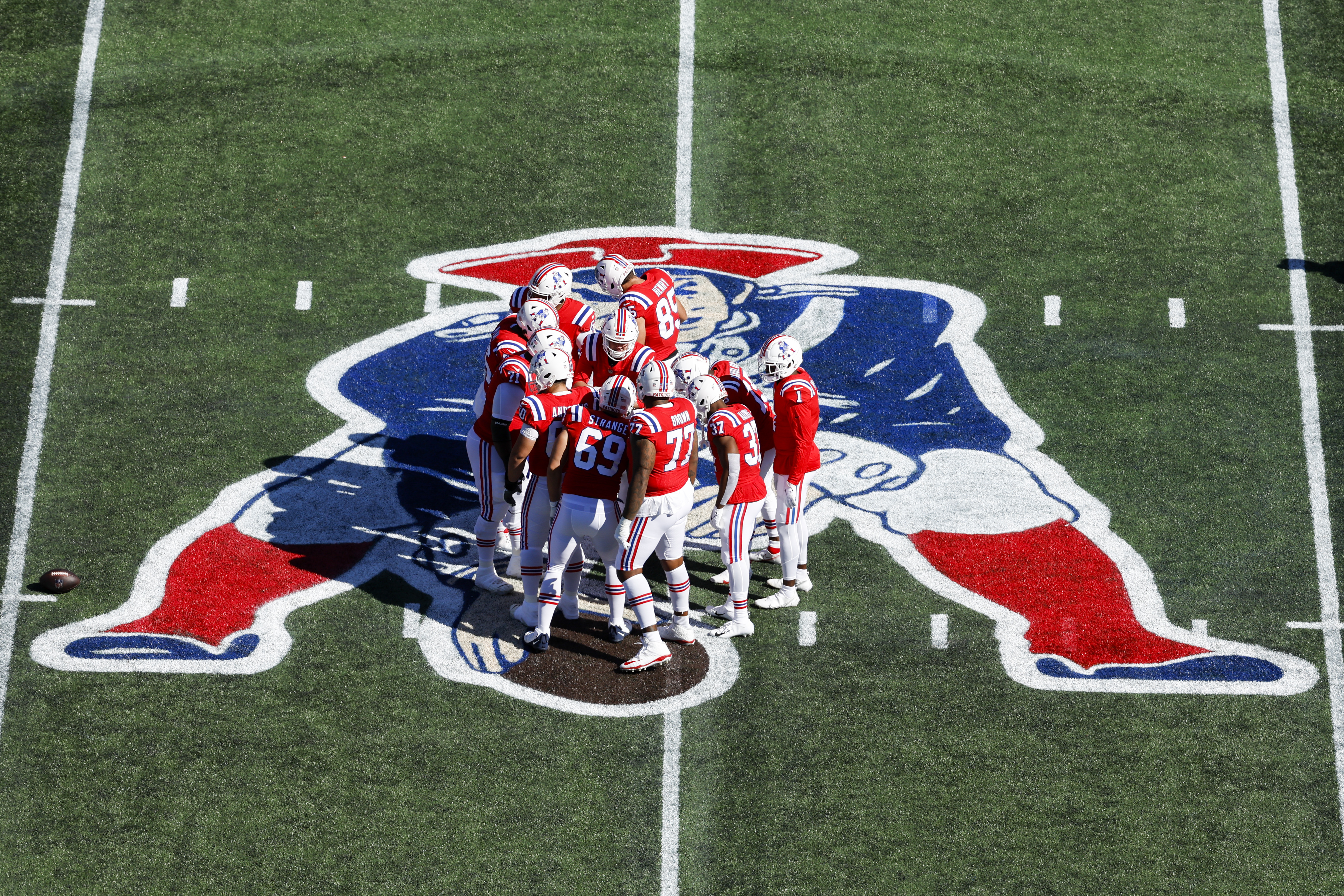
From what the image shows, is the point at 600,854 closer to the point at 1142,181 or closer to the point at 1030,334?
the point at 1030,334

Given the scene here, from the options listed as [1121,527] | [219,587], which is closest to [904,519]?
[1121,527]

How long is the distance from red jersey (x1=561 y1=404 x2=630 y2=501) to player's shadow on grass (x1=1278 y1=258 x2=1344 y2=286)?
7.30m

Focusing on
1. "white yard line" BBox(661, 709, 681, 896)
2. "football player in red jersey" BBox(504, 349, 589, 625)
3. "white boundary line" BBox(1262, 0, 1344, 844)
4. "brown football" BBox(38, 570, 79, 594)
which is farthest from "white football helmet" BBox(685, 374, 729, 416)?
"white boundary line" BBox(1262, 0, 1344, 844)

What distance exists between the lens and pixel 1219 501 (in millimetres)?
14969

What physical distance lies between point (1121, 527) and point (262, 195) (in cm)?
825

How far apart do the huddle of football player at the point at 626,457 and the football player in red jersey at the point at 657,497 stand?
0.01m

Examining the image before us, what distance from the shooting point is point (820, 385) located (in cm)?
1600

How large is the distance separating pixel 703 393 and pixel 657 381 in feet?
1.88

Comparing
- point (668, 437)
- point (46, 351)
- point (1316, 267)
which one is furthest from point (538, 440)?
point (1316, 267)

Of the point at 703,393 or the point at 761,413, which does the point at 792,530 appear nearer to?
the point at 761,413

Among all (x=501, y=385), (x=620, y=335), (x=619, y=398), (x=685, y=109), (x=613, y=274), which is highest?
(x=685, y=109)

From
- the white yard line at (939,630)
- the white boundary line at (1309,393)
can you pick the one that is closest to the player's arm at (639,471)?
the white yard line at (939,630)

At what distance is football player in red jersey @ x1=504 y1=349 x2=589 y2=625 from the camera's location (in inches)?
511

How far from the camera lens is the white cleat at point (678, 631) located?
13.6 metres
